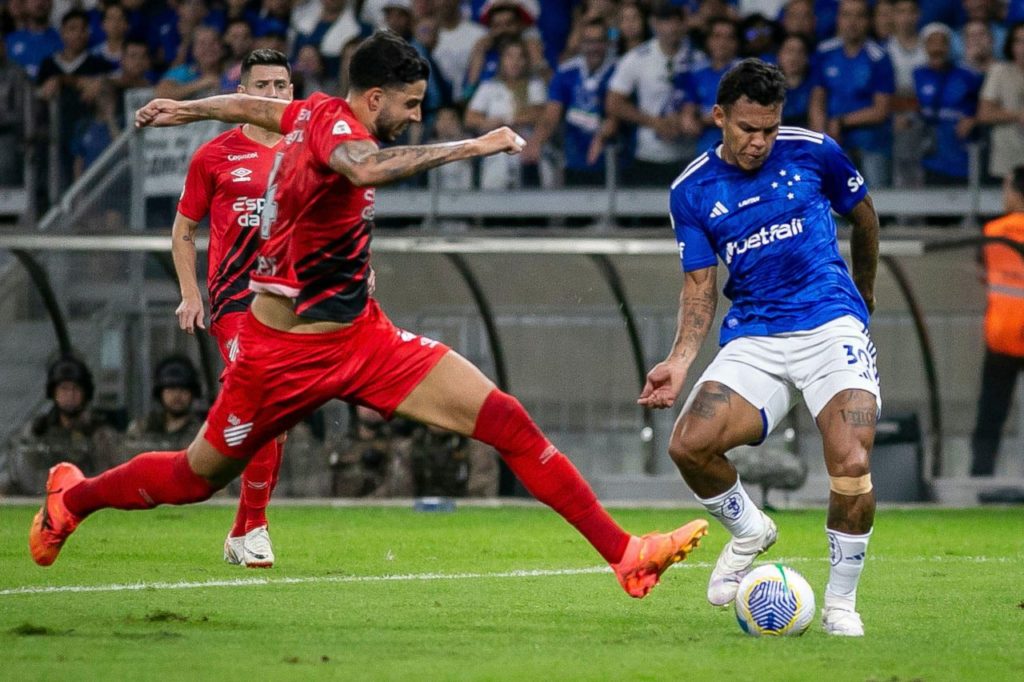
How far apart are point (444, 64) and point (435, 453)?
4595 millimetres

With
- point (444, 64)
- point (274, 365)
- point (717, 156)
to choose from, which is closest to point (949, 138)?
point (444, 64)

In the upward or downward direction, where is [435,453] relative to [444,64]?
downward

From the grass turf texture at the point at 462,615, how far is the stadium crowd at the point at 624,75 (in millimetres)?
4966

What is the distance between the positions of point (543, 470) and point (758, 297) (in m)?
1.26

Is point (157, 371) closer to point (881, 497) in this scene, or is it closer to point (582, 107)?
point (582, 107)

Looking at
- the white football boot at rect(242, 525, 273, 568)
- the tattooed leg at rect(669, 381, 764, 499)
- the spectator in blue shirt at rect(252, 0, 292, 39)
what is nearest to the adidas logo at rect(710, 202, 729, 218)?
the tattooed leg at rect(669, 381, 764, 499)

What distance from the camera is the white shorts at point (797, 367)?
23.7 ft

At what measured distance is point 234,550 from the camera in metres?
9.28

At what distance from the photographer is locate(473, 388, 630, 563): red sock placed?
692cm

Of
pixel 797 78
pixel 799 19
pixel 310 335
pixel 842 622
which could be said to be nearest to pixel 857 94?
pixel 797 78

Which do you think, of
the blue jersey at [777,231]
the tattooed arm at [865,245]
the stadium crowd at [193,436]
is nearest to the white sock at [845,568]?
the blue jersey at [777,231]

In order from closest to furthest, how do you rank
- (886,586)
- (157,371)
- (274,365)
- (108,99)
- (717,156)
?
(274,365), (717,156), (886,586), (157,371), (108,99)

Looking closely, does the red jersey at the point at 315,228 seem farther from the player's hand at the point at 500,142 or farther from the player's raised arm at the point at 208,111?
the player's hand at the point at 500,142

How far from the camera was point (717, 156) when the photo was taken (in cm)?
771
